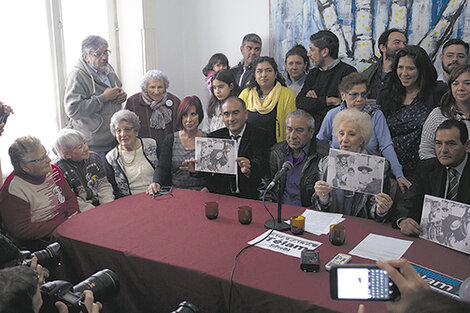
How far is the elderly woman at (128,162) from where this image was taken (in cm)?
321

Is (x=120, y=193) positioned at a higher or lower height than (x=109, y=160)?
lower

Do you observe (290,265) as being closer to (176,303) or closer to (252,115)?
(176,303)

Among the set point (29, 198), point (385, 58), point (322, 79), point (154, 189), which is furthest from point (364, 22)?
point (29, 198)

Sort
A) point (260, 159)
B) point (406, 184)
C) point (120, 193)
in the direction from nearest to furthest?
1. point (406, 184)
2. point (260, 159)
3. point (120, 193)

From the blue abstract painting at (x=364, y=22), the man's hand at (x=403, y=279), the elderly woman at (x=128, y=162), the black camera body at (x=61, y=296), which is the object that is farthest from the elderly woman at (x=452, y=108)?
the black camera body at (x=61, y=296)

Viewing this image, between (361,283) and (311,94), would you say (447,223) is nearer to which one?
(361,283)

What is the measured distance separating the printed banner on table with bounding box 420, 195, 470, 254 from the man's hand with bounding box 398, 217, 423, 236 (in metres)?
0.02

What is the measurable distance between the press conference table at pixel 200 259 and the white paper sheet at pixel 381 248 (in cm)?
4

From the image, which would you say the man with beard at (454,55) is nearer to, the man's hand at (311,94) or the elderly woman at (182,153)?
the man's hand at (311,94)

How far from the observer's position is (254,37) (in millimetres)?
4516

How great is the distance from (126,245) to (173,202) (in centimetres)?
66

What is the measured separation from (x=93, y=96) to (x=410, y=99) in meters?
2.71

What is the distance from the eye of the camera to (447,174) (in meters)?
2.20

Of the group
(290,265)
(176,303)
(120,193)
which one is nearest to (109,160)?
(120,193)
